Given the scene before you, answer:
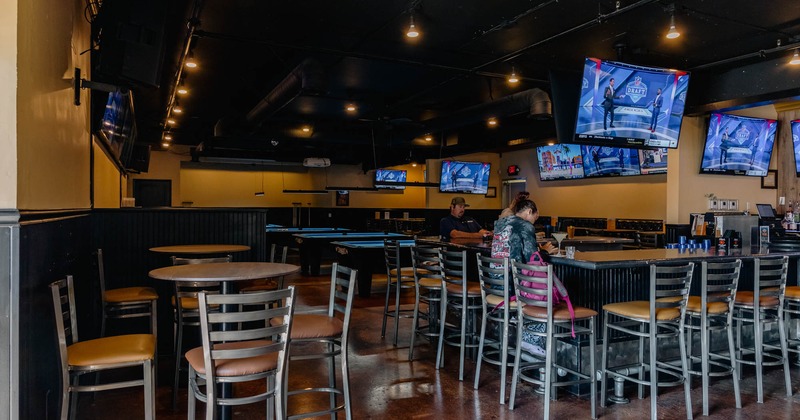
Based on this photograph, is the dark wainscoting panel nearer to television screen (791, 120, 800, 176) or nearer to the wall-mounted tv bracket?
the wall-mounted tv bracket

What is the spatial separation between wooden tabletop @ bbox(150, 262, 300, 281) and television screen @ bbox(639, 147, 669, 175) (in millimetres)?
8157

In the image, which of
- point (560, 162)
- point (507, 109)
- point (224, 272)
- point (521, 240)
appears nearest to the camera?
point (224, 272)

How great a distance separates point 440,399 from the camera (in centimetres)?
403

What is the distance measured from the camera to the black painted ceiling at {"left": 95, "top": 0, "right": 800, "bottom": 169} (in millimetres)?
5074

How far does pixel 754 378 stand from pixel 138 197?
46.1ft

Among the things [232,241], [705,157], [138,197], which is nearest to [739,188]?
[705,157]

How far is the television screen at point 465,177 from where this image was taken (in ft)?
44.5

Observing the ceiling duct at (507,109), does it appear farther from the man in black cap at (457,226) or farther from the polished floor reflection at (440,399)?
the polished floor reflection at (440,399)

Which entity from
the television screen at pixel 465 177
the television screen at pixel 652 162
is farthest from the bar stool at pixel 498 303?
the television screen at pixel 465 177

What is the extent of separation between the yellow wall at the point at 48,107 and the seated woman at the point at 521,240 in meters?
3.10

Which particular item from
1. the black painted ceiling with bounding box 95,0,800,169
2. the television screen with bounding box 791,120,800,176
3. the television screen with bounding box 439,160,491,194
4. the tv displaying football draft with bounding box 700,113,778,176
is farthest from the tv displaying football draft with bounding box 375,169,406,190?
the television screen with bounding box 791,120,800,176

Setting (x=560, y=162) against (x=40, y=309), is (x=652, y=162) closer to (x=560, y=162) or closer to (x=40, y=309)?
(x=560, y=162)

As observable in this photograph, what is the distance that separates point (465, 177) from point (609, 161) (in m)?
3.93

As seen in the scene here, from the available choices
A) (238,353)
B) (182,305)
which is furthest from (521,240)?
(182,305)
